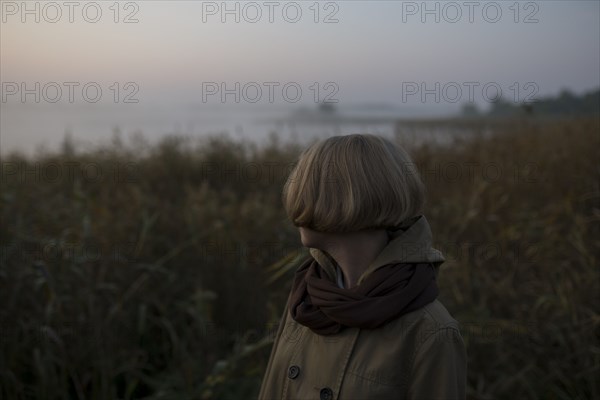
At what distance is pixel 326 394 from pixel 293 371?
0.12 meters

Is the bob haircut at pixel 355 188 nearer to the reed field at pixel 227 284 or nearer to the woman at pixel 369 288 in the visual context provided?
the woman at pixel 369 288

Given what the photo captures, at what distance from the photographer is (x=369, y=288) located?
4.75 feet

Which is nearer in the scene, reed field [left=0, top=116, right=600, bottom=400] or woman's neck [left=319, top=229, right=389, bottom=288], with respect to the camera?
woman's neck [left=319, top=229, right=389, bottom=288]

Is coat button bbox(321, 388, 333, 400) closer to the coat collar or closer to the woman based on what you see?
the woman

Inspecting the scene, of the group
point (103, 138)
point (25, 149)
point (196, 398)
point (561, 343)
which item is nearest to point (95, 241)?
point (196, 398)

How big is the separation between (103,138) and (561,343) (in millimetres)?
4710

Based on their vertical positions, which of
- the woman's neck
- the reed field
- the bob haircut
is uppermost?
the bob haircut

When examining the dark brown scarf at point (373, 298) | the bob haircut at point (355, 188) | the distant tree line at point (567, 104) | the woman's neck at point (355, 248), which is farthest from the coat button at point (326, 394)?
the distant tree line at point (567, 104)

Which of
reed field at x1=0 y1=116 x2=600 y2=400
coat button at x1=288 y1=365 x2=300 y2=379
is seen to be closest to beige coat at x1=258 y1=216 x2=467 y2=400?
coat button at x1=288 y1=365 x2=300 y2=379

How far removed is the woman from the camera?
4.62 ft

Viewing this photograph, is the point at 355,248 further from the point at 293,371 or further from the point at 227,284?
the point at 227,284

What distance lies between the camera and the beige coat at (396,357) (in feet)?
4.54

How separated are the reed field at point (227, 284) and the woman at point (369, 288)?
78 centimetres

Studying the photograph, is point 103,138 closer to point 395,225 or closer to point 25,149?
point 25,149
